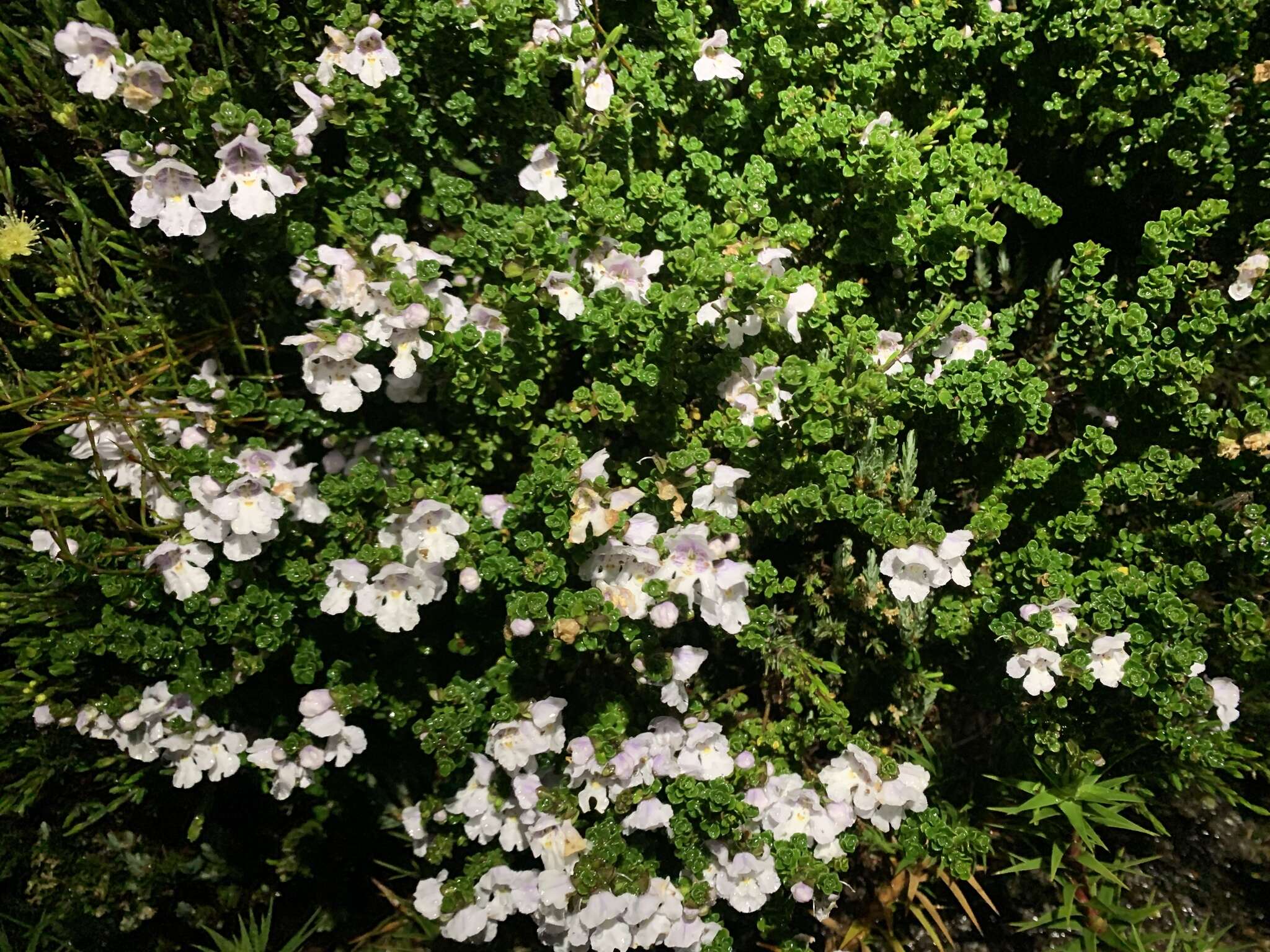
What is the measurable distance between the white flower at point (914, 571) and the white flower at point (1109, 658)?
1.48 ft

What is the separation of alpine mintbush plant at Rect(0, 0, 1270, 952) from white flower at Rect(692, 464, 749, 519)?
3 cm

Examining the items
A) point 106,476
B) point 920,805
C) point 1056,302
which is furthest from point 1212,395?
point 106,476

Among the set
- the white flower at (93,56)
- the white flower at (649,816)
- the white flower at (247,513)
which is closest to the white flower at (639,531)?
the white flower at (649,816)

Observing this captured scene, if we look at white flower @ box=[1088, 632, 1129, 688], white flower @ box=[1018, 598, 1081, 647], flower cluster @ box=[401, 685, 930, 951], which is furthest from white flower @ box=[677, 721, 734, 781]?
white flower @ box=[1088, 632, 1129, 688]

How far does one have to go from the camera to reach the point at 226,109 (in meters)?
2.23

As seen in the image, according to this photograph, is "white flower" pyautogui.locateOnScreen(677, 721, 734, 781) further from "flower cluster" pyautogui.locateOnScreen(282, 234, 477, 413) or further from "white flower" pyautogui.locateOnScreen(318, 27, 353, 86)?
"white flower" pyautogui.locateOnScreen(318, 27, 353, 86)

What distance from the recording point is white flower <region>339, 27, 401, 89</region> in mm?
2463

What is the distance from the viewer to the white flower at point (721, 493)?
2518 mm

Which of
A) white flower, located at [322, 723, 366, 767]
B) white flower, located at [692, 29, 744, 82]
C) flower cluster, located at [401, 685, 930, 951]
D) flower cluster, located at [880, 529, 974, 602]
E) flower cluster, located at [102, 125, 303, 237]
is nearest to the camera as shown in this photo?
flower cluster, located at [102, 125, 303, 237]

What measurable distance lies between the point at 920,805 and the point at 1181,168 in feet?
7.23

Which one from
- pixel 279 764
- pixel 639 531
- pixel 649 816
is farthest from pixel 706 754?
pixel 279 764

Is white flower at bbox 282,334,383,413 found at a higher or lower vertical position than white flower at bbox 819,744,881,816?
higher

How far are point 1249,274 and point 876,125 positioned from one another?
3.99ft

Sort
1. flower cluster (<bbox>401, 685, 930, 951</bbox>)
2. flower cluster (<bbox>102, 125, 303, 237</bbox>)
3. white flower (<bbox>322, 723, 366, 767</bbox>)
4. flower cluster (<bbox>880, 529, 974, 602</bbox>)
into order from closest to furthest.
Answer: flower cluster (<bbox>102, 125, 303, 237</bbox>) < flower cluster (<bbox>401, 685, 930, 951</bbox>) < flower cluster (<bbox>880, 529, 974, 602</bbox>) < white flower (<bbox>322, 723, 366, 767</bbox>)
